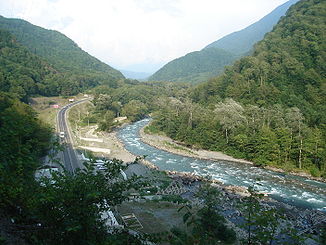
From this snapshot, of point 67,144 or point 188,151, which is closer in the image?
point 67,144

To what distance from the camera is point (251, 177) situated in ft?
77.0

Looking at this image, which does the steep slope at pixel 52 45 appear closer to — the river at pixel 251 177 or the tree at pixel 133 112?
the tree at pixel 133 112

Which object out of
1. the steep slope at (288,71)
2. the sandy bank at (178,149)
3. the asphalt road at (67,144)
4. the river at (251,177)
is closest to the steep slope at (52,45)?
the asphalt road at (67,144)

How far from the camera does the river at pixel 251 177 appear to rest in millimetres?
19141

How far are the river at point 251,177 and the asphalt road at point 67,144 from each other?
6.85 m

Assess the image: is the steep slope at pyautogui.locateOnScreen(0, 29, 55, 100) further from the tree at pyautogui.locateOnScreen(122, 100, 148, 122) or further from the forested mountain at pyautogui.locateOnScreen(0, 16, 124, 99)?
the tree at pyautogui.locateOnScreen(122, 100, 148, 122)

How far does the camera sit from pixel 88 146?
31.4 meters

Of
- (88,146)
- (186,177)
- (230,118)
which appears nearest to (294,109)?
(230,118)

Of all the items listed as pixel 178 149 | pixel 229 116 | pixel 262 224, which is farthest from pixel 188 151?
pixel 262 224

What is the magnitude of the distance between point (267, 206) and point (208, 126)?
1712cm

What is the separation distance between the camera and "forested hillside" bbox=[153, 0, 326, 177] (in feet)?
86.4

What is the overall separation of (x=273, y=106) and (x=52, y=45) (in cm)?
9926

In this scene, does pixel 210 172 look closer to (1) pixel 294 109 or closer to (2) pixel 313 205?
(2) pixel 313 205

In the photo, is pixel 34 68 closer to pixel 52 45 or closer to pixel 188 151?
pixel 188 151
